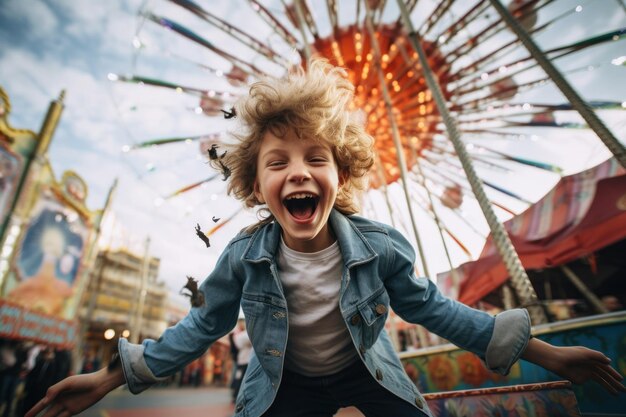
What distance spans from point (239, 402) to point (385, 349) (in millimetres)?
785

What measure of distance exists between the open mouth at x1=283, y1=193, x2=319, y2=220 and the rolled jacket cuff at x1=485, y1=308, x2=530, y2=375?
0.96 m

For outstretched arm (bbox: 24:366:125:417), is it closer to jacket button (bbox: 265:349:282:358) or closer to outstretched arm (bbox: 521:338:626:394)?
jacket button (bbox: 265:349:282:358)

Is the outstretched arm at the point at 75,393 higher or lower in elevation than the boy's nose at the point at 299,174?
lower

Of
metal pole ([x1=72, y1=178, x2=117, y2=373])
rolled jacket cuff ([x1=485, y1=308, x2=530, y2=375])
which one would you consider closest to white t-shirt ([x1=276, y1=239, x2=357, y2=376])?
rolled jacket cuff ([x1=485, y1=308, x2=530, y2=375])

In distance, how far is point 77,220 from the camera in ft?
50.2

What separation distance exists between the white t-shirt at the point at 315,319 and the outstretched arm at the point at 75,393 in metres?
0.78

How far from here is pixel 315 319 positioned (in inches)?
59.9

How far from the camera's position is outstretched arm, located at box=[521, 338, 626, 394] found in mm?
1169

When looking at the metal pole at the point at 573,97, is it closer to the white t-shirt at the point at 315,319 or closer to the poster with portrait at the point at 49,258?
the white t-shirt at the point at 315,319

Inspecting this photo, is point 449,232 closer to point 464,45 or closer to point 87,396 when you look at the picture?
point 464,45

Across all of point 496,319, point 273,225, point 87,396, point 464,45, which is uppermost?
point 464,45

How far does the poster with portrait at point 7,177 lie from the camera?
11.0 meters

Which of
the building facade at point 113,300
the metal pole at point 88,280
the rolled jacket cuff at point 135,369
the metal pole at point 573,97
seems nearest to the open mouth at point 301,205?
the rolled jacket cuff at point 135,369

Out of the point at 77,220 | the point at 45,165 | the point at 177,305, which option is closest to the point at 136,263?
the point at 177,305
